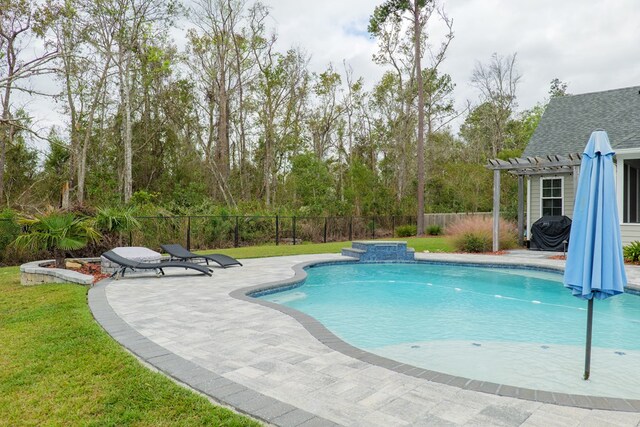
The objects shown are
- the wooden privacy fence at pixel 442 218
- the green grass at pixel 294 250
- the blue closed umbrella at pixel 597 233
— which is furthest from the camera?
the wooden privacy fence at pixel 442 218

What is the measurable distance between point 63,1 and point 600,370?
809 inches

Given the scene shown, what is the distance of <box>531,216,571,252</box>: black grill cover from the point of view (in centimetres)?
1362

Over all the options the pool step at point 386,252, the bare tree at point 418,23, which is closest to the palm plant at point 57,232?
the pool step at point 386,252

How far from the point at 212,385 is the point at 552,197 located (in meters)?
15.0

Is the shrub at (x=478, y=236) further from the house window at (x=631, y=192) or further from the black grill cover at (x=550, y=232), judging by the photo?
the house window at (x=631, y=192)

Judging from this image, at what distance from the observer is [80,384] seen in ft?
10.2

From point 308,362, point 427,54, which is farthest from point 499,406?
point 427,54

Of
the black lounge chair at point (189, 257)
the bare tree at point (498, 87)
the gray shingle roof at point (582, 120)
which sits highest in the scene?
the bare tree at point (498, 87)

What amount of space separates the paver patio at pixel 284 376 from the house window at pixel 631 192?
1190cm

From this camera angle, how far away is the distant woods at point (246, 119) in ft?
68.2

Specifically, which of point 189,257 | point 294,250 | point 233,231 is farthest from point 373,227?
point 189,257

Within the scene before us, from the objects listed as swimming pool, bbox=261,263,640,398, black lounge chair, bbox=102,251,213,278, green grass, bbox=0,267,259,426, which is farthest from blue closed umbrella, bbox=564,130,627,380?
black lounge chair, bbox=102,251,213,278

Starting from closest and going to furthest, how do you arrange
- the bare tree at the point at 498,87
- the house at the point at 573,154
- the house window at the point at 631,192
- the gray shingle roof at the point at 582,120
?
1. the house at the point at 573,154
2. the house window at the point at 631,192
3. the gray shingle roof at the point at 582,120
4. the bare tree at the point at 498,87

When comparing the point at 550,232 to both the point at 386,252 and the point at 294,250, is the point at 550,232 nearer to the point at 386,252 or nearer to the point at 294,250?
the point at 386,252
